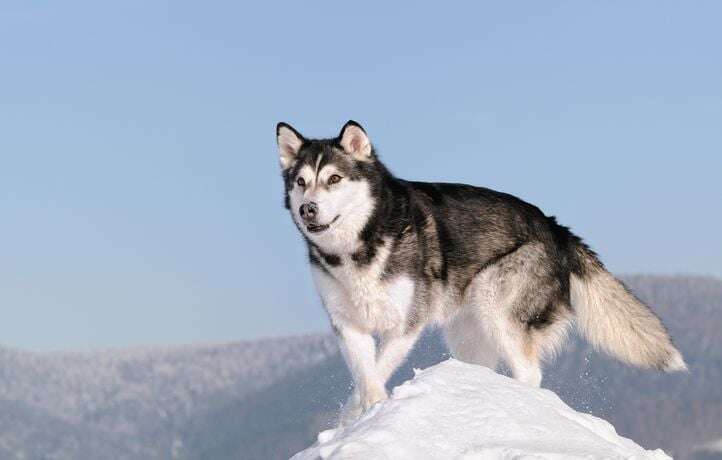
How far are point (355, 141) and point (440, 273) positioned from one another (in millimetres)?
1527

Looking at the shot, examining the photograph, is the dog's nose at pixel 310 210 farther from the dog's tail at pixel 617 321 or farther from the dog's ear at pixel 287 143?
the dog's tail at pixel 617 321

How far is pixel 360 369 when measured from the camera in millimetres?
8727

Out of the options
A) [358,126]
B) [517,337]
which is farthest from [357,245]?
[517,337]

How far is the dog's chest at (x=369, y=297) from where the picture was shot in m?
8.84

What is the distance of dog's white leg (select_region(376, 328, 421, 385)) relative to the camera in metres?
8.86

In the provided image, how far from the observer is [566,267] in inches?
404

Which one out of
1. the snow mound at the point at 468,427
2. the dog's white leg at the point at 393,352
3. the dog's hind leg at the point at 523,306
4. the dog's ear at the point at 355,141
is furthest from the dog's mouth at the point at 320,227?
the snow mound at the point at 468,427

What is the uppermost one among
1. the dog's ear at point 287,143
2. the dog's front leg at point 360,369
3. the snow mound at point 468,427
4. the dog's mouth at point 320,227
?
the dog's ear at point 287,143

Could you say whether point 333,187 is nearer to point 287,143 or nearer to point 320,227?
point 320,227

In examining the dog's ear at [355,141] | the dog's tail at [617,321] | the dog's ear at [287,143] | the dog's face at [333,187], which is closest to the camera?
the dog's face at [333,187]

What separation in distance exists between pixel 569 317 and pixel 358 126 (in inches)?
121

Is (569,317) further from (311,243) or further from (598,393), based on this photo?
(311,243)

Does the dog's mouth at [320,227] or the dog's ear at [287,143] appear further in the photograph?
the dog's ear at [287,143]

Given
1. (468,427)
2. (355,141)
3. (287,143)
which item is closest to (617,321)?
(355,141)
